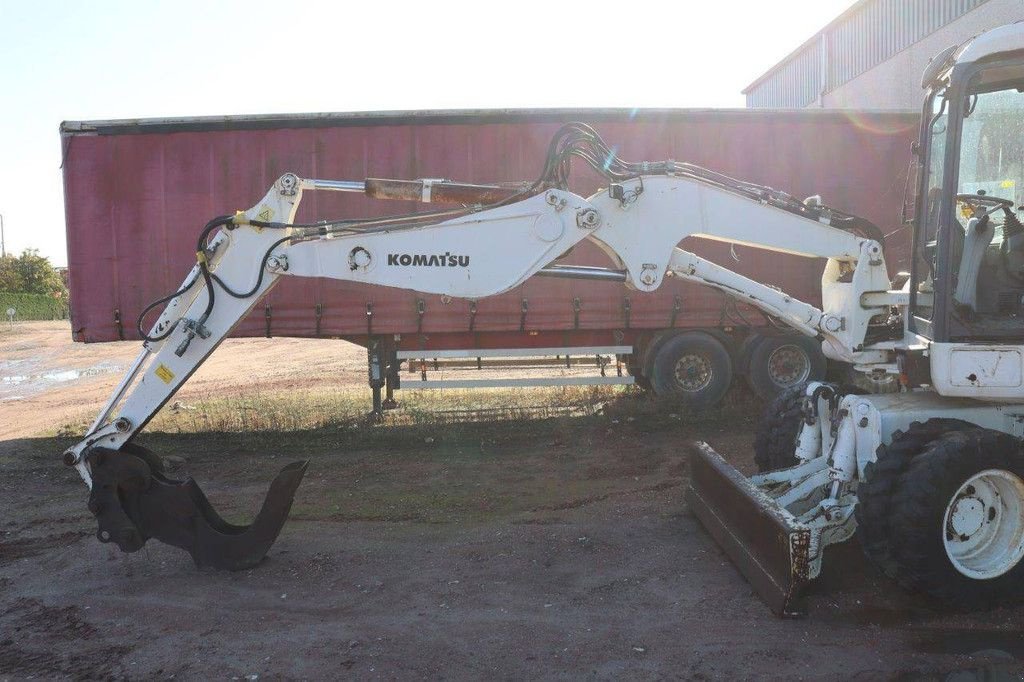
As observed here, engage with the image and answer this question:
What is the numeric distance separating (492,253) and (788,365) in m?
7.01

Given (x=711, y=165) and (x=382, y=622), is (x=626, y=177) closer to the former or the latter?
(x=382, y=622)

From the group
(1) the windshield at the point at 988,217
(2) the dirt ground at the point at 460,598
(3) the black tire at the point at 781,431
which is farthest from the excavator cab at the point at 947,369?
(3) the black tire at the point at 781,431

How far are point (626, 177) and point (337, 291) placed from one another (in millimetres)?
6045

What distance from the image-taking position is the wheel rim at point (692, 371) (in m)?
11.2

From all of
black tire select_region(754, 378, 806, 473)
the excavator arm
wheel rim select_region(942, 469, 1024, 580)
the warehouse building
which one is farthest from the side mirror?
the warehouse building

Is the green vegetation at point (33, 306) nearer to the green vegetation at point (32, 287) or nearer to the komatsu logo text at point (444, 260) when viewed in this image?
the green vegetation at point (32, 287)

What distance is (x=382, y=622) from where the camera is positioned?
4758 mm

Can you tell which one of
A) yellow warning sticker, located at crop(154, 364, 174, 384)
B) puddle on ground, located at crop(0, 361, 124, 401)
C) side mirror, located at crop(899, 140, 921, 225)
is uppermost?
side mirror, located at crop(899, 140, 921, 225)

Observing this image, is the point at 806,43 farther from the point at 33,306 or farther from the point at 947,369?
the point at 33,306

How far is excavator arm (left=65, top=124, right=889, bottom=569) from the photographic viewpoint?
5340 millimetres

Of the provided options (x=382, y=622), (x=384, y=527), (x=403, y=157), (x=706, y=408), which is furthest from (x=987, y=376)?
(x=403, y=157)

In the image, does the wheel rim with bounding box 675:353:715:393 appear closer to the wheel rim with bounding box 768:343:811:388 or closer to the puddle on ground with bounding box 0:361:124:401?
the wheel rim with bounding box 768:343:811:388

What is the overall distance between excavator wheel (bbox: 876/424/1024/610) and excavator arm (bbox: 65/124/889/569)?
1047mm

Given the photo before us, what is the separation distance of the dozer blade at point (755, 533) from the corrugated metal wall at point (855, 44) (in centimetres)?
1160
